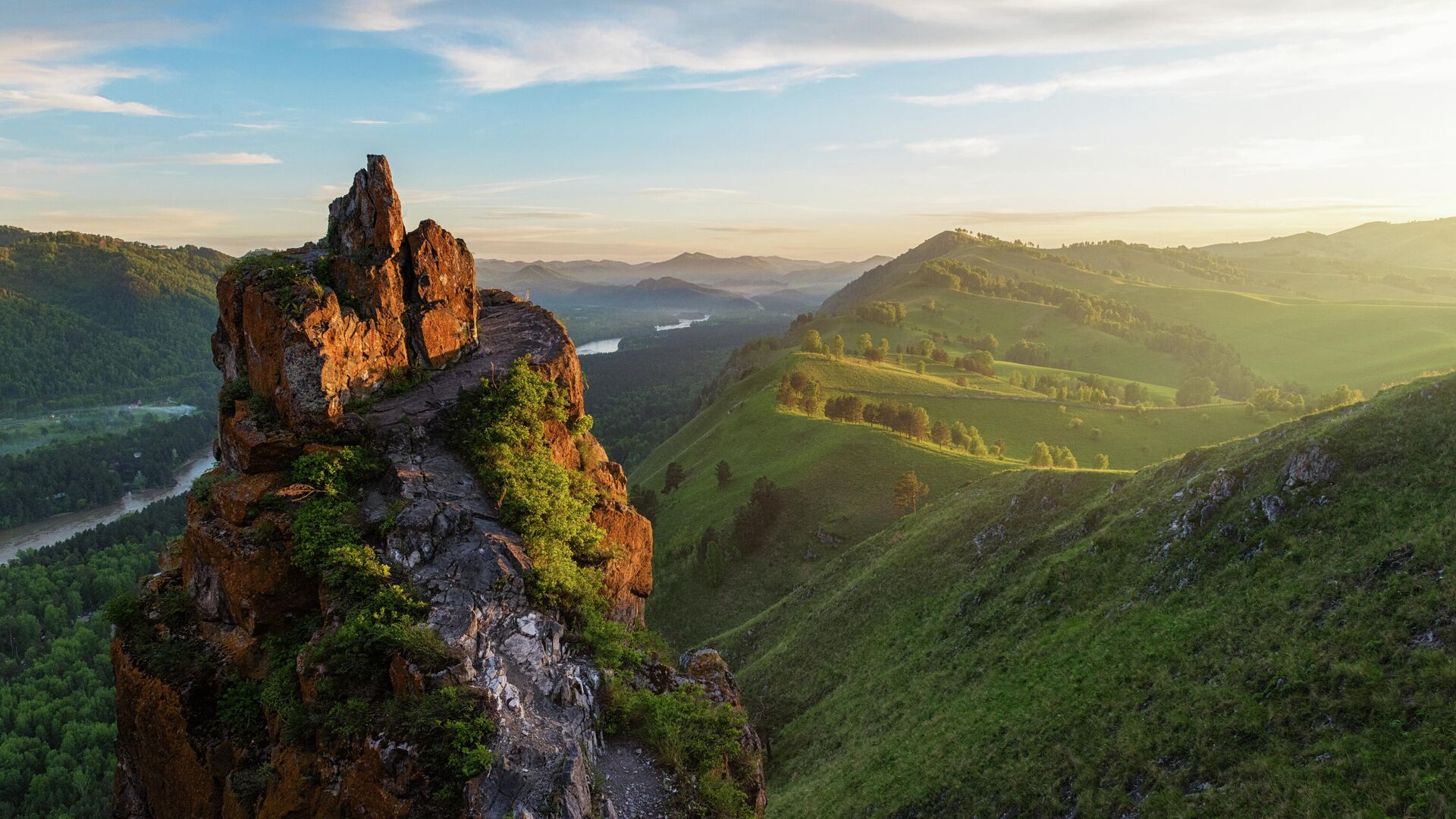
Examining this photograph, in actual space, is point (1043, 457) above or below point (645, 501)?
above

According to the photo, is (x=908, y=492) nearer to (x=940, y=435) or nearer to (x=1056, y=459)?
(x=940, y=435)

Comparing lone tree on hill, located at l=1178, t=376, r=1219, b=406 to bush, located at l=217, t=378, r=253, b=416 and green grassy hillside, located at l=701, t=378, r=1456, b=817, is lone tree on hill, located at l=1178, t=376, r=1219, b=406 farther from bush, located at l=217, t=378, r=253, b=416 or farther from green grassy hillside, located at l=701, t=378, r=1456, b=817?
bush, located at l=217, t=378, r=253, b=416

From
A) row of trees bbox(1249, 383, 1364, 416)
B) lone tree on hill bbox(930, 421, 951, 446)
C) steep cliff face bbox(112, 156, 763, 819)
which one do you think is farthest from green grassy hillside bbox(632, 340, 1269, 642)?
steep cliff face bbox(112, 156, 763, 819)

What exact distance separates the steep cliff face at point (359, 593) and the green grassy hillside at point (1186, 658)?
14.9 m

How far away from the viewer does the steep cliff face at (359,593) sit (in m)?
18.5

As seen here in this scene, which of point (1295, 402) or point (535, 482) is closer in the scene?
point (535, 482)

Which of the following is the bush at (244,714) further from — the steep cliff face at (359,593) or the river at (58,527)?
the river at (58,527)

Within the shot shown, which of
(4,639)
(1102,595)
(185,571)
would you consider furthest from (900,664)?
(4,639)

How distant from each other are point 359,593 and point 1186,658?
31.8 m

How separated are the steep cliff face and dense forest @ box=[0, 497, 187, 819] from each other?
144 feet

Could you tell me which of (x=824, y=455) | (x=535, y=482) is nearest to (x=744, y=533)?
(x=824, y=455)

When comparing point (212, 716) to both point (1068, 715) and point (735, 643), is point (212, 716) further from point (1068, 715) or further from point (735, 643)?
point (735, 643)

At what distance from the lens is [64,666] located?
332 feet

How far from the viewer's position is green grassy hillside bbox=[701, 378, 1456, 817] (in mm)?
22047
